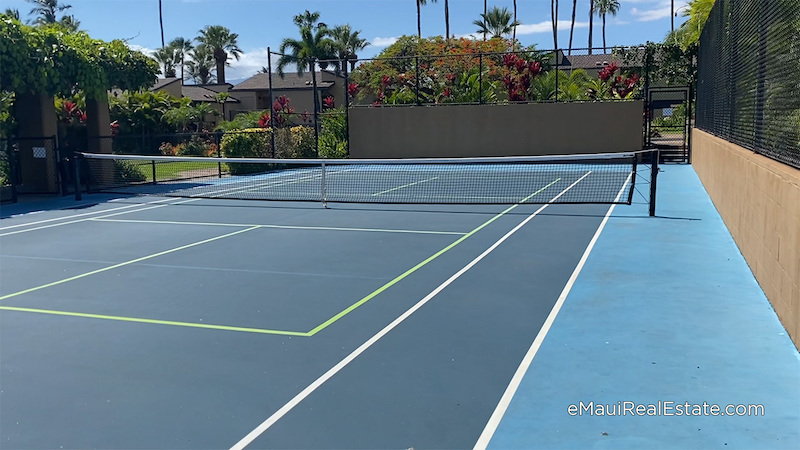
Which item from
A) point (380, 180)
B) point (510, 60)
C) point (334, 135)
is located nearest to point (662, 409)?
point (380, 180)

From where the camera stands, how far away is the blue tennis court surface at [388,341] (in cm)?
489

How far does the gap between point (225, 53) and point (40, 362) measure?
7851 cm

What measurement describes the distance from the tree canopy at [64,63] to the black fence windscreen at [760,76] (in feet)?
54.8

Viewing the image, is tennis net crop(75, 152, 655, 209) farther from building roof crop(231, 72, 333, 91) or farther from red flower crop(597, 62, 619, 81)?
building roof crop(231, 72, 333, 91)

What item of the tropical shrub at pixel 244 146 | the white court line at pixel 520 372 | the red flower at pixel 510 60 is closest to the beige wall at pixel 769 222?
the white court line at pixel 520 372

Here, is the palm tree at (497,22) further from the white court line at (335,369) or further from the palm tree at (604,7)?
the white court line at (335,369)

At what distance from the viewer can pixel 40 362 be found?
6359mm

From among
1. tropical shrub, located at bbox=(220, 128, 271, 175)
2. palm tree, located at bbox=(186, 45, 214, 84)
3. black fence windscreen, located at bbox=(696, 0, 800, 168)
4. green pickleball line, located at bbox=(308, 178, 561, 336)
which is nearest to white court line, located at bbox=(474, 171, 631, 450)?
green pickleball line, located at bbox=(308, 178, 561, 336)

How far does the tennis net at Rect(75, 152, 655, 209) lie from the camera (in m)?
17.6

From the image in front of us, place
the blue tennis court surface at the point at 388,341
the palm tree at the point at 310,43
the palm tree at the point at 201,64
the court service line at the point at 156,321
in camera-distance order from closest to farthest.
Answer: the blue tennis court surface at the point at 388,341, the court service line at the point at 156,321, the palm tree at the point at 310,43, the palm tree at the point at 201,64

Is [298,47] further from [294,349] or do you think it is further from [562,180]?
[294,349]

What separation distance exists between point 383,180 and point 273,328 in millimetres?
16395

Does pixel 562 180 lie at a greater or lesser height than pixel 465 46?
lesser

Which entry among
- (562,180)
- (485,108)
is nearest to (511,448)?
(562,180)
